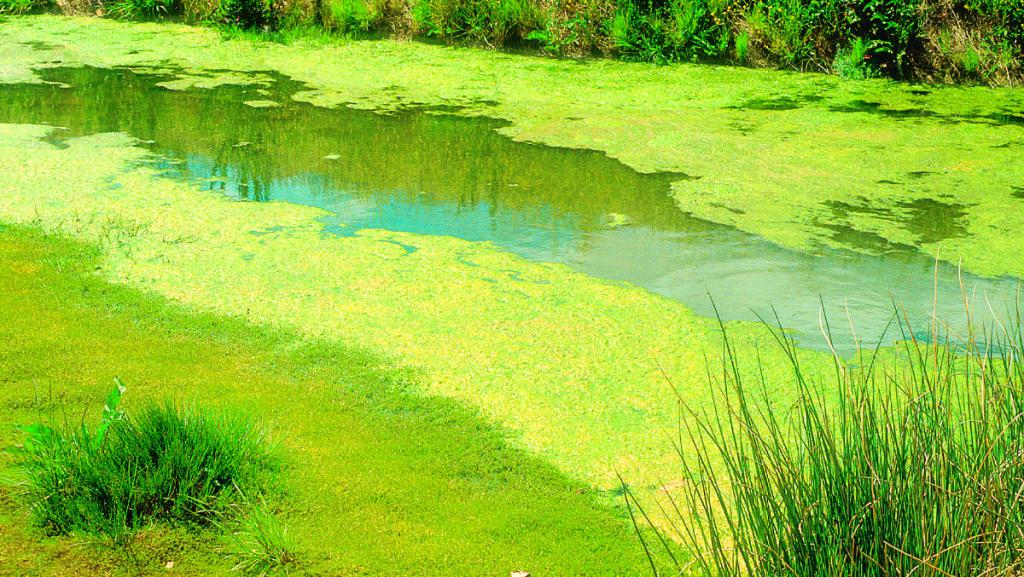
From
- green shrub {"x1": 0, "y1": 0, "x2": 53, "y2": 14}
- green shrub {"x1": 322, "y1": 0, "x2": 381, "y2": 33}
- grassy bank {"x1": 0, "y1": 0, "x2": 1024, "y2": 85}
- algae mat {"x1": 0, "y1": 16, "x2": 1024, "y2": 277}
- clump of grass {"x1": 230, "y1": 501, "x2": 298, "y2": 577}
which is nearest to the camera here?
clump of grass {"x1": 230, "y1": 501, "x2": 298, "y2": 577}

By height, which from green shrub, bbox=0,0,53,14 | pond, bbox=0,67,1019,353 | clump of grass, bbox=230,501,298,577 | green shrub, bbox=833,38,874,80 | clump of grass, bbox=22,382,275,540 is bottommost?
clump of grass, bbox=230,501,298,577

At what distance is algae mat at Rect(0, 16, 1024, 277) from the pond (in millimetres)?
150

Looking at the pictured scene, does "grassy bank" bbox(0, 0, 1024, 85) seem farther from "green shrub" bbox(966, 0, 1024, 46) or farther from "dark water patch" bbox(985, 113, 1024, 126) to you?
"dark water patch" bbox(985, 113, 1024, 126)

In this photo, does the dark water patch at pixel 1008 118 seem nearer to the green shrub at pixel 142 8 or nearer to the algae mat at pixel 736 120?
the algae mat at pixel 736 120

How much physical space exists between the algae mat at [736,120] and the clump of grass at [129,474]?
305 centimetres

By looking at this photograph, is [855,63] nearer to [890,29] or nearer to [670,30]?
[890,29]

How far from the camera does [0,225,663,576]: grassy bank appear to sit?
2242mm

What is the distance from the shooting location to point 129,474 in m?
2.28


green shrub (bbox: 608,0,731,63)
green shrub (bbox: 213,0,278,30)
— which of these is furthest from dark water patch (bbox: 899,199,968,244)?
green shrub (bbox: 213,0,278,30)

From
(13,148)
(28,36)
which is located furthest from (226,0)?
(13,148)

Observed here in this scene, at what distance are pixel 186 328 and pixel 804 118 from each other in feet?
15.2

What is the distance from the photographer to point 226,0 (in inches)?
376

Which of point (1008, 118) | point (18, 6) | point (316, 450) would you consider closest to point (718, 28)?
point (1008, 118)

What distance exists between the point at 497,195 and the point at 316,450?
283 cm
